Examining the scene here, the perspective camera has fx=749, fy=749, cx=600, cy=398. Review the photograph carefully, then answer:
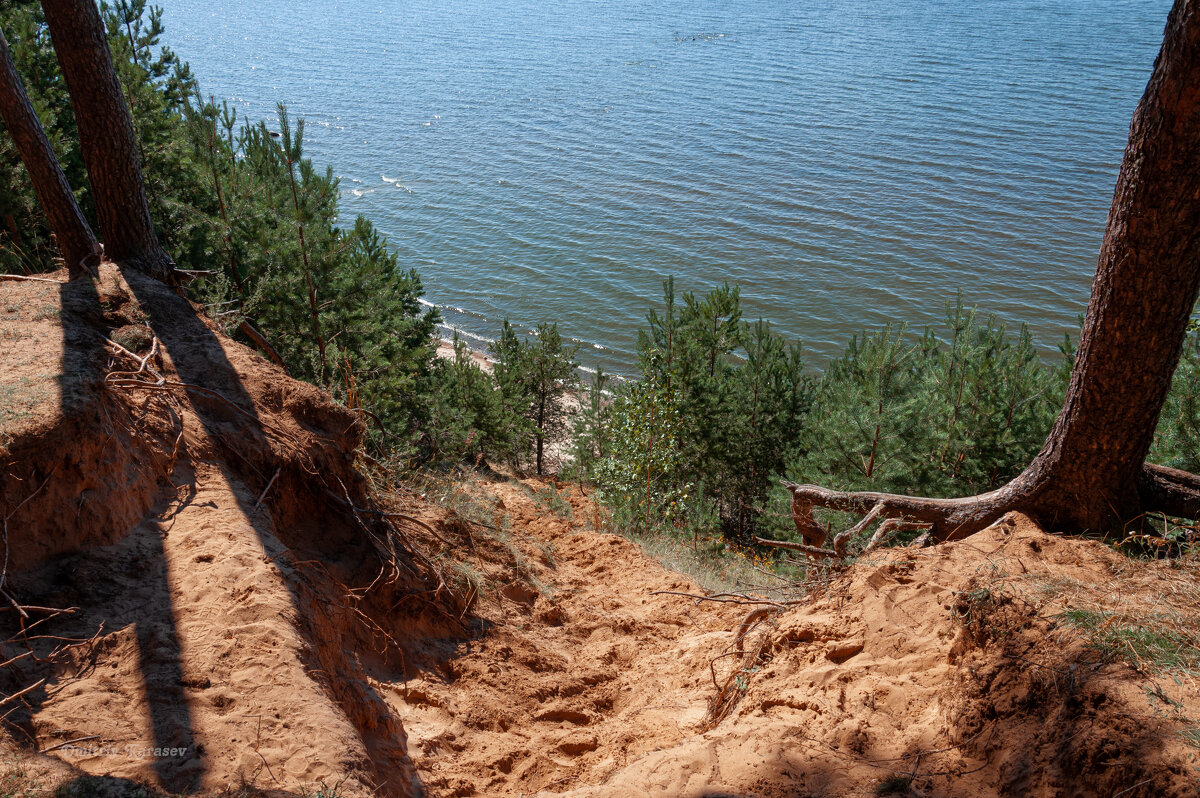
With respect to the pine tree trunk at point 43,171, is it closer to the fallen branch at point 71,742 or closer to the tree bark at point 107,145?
the tree bark at point 107,145

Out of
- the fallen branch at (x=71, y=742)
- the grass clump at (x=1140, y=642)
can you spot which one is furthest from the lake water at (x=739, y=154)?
the fallen branch at (x=71, y=742)

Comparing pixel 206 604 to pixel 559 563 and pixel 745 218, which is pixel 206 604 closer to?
pixel 559 563

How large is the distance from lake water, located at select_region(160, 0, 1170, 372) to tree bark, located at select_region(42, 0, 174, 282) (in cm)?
1361

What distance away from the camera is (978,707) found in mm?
3309

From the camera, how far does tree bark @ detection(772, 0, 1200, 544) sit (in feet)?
14.3

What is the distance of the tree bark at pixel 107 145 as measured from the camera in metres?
6.45

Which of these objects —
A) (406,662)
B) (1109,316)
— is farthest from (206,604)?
(1109,316)

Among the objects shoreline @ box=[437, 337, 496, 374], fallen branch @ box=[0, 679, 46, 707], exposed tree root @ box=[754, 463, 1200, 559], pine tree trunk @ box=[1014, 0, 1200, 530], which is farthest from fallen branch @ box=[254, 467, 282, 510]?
shoreline @ box=[437, 337, 496, 374]

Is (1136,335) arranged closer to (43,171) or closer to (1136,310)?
(1136,310)

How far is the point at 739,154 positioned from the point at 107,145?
27494mm

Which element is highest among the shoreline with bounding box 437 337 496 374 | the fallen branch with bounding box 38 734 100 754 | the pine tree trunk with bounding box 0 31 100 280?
the pine tree trunk with bounding box 0 31 100 280

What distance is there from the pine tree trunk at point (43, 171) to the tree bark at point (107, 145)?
11.9 inches

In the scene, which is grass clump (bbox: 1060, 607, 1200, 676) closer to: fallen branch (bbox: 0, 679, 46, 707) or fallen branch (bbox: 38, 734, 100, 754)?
fallen branch (bbox: 38, 734, 100, 754)

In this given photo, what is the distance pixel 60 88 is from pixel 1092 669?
1383 cm
